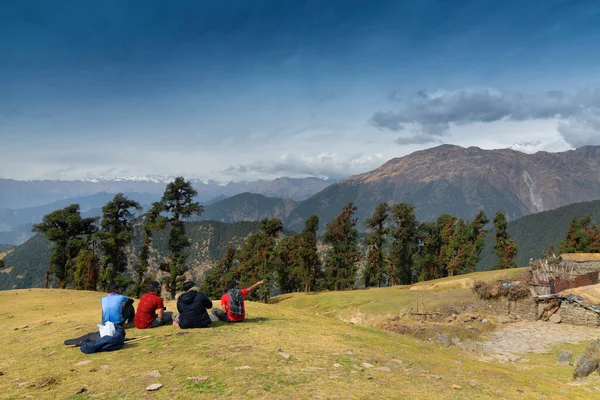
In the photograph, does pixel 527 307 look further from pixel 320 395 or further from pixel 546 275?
pixel 320 395

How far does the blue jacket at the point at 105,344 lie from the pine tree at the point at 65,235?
4442 cm

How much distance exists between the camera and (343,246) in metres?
71.2

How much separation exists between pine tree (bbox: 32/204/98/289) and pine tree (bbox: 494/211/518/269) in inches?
3032

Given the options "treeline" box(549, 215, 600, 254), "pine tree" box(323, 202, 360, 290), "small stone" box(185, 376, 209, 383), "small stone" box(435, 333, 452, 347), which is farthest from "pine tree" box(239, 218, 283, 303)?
"treeline" box(549, 215, 600, 254)

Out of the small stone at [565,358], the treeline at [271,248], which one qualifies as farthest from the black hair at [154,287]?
the treeline at [271,248]

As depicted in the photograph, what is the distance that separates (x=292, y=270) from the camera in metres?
79.1

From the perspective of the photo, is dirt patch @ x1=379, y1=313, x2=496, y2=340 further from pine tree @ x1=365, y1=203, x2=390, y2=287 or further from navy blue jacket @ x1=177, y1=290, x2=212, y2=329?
pine tree @ x1=365, y1=203, x2=390, y2=287

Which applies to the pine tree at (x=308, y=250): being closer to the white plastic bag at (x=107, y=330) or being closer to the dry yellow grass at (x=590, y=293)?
the dry yellow grass at (x=590, y=293)

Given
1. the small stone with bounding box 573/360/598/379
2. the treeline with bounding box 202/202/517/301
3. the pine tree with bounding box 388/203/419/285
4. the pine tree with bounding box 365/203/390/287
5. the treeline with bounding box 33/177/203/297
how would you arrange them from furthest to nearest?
the pine tree with bounding box 388/203/419/285 < the pine tree with bounding box 365/203/390/287 < the treeline with bounding box 202/202/517/301 < the treeline with bounding box 33/177/203/297 < the small stone with bounding box 573/360/598/379

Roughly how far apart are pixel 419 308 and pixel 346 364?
24.8m

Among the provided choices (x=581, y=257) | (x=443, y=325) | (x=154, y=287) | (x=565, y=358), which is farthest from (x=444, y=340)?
(x=581, y=257)

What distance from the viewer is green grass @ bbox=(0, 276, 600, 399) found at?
8.34 m

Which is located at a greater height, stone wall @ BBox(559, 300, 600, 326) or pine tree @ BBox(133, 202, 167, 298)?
pine tree @ BBox(133, 202, 167, 298)

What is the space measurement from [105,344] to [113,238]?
40.9 meters
